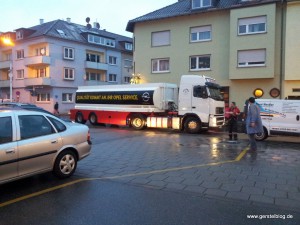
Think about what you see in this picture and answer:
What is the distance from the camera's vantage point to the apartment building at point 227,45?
22.9 m

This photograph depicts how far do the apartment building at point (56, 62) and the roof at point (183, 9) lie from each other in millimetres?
14400

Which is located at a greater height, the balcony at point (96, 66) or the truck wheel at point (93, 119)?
the balcony at point (96, 66)

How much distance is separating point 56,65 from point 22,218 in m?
39.0

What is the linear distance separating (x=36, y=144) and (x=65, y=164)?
95 centimetres

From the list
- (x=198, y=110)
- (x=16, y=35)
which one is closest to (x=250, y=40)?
(x=198, y=110)

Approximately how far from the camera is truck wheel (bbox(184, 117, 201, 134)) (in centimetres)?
1745

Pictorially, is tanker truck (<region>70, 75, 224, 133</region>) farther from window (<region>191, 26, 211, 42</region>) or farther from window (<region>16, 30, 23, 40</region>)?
window (<region>16, 30, 23, 40</region>)

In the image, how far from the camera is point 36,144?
6.11 m

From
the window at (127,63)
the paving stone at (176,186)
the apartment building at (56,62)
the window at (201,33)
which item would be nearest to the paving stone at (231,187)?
the paving stone at (176,186)

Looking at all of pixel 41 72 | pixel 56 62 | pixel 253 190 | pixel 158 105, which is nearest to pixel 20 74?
pixel 41 72

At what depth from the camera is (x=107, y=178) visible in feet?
22.9

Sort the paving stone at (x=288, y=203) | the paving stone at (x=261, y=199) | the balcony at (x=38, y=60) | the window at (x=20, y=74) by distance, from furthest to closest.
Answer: the window at (x=20, y=74)
the balcony at (x=38, y=60)
the paving stone at (x=261, y=199)
the paving stone at (x=288, y=203)

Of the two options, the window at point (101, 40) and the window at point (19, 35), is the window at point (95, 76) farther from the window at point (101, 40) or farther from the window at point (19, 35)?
the window at point (19, 35)

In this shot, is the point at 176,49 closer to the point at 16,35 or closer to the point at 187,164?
the point at 187,164
